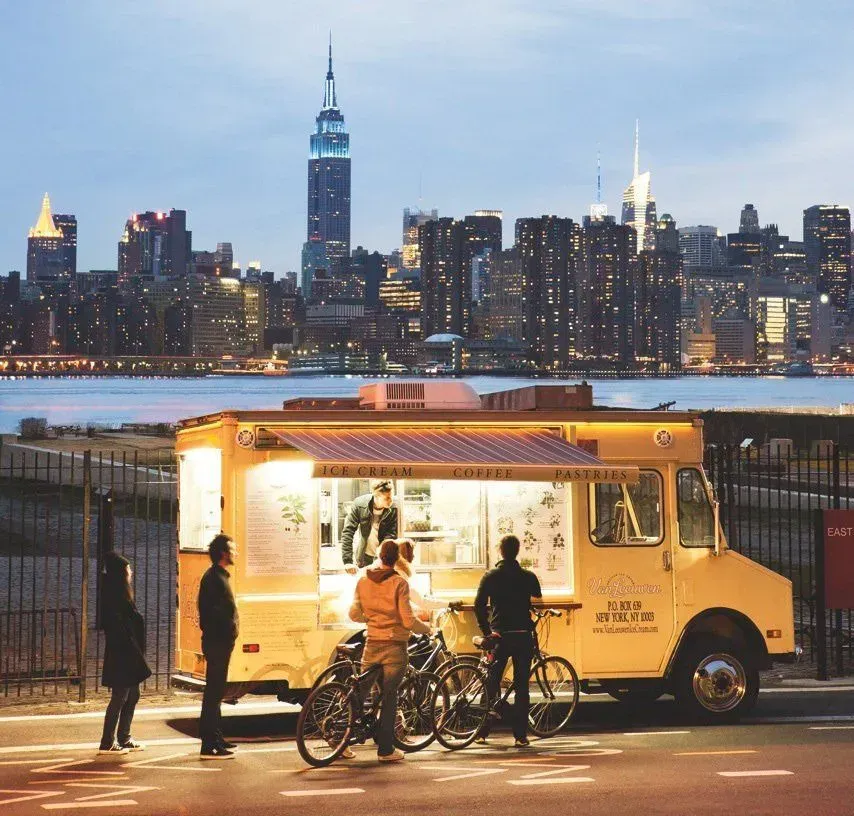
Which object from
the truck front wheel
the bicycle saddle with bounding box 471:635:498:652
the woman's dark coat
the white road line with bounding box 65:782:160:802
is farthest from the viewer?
the truck front wheel

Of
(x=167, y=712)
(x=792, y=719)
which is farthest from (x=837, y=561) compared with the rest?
(x=167, y=712)

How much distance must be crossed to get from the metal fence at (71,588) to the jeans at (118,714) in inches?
84.7

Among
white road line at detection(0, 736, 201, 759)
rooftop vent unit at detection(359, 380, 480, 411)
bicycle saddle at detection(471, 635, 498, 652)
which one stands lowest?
white road line at detection(0, 736, 201, 759)

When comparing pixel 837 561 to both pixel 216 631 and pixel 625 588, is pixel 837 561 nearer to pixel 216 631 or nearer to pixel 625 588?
pixel 625 588

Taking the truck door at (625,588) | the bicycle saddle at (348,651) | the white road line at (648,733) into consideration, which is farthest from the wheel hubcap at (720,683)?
the bicycle saddle at (348,651)

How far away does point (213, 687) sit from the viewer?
11555 mm

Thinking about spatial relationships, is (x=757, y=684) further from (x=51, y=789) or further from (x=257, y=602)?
(x=51, y=789)

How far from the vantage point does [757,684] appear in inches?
517

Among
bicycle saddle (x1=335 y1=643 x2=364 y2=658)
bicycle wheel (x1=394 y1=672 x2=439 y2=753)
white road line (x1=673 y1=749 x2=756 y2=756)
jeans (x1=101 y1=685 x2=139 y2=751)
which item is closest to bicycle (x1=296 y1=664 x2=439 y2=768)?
bicycle wheel (x1=394 y1=672 x2=439 y2=753)

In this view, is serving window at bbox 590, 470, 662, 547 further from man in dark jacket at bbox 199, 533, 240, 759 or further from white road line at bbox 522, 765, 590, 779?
man in dark jacket at bbox 199, 533, 240, 759

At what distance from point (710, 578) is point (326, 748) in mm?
3839

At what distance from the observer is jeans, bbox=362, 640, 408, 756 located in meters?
11.3

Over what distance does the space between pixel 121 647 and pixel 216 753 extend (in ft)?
3.54

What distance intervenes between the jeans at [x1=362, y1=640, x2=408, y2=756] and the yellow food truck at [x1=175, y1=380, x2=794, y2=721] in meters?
1.07
